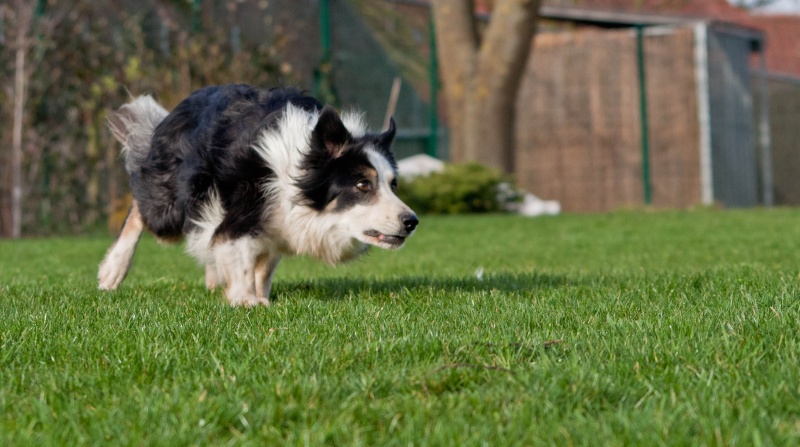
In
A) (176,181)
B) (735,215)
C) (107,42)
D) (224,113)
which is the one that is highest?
(107,42)

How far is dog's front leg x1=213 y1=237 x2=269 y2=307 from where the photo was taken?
530 cm

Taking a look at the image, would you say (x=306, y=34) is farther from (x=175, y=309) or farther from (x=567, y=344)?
(x=567, y=344)

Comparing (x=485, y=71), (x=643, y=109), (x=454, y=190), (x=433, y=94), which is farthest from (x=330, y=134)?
(x=643, y=109)

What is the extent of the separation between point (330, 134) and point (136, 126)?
5.30 feet

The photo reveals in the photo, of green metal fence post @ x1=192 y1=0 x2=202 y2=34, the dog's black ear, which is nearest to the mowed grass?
the dog's black ear

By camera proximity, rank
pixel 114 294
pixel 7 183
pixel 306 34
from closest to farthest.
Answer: pixel 114 294
pixel 7 183
pixel 306 34

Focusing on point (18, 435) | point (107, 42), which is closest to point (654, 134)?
point (107, 42)

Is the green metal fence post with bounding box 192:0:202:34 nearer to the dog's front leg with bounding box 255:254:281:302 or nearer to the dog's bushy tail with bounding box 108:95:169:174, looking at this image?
the dog's bushy tail with bounding box 108:95:169:174

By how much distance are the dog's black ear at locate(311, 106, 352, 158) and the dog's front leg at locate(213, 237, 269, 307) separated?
65 centimetres

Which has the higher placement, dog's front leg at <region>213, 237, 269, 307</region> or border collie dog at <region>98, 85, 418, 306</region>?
border collie dog at <region>98, 85, 418, 306</region>

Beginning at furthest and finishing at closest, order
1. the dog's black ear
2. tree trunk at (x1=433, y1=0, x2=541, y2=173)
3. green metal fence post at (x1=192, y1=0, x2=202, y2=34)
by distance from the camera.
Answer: tree trunk at (x1=433, y1=0, x2=541, y2=173), green metal fence post at (x1=192, y1=0, x2=202, y2=34), the dog's black ear

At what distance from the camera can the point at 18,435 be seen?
2.54 meters

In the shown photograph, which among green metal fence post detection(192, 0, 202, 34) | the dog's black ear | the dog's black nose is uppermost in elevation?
green metal fence post detection(192, 0, 202, 34)

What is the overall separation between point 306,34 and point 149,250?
7.01 metres
